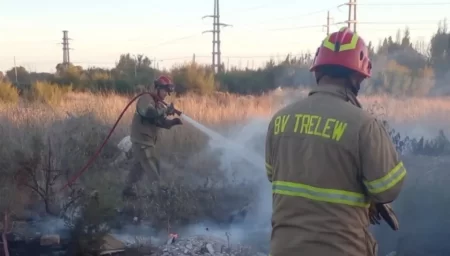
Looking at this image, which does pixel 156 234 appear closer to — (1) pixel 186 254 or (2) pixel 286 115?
(1) pixel 186 254

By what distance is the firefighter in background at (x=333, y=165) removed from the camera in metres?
2.55

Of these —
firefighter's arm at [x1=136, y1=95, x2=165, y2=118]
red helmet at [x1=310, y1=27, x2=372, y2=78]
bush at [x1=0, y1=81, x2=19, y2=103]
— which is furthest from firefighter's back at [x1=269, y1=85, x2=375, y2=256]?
bush at [x1=0, y1=81, x2=19, y2=103]

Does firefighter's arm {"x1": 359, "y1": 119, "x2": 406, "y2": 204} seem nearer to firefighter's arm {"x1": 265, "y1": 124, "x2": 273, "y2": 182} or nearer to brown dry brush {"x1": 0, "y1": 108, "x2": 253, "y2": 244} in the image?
firefighter's arm {"x1": 265, "y1": 124, "x2": 273, "y2": 182}

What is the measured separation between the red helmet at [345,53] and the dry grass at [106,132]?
5.11m

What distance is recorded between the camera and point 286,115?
9.17ft

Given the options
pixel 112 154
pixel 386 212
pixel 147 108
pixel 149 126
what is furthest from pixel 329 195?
pixel 112 154

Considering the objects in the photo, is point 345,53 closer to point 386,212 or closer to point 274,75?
point 386,212

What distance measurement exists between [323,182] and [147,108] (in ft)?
20.2

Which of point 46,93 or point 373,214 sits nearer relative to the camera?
point 373,214

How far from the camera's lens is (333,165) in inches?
102

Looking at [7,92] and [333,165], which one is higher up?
[333,165]

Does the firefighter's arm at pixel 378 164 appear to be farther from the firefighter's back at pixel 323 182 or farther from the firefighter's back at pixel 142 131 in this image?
the firefighter's back at pixel 142 131

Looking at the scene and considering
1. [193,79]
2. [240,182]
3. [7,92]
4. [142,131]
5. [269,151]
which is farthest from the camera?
[193,79]

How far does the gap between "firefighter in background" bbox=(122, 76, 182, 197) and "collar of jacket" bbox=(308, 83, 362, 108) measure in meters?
5.97
